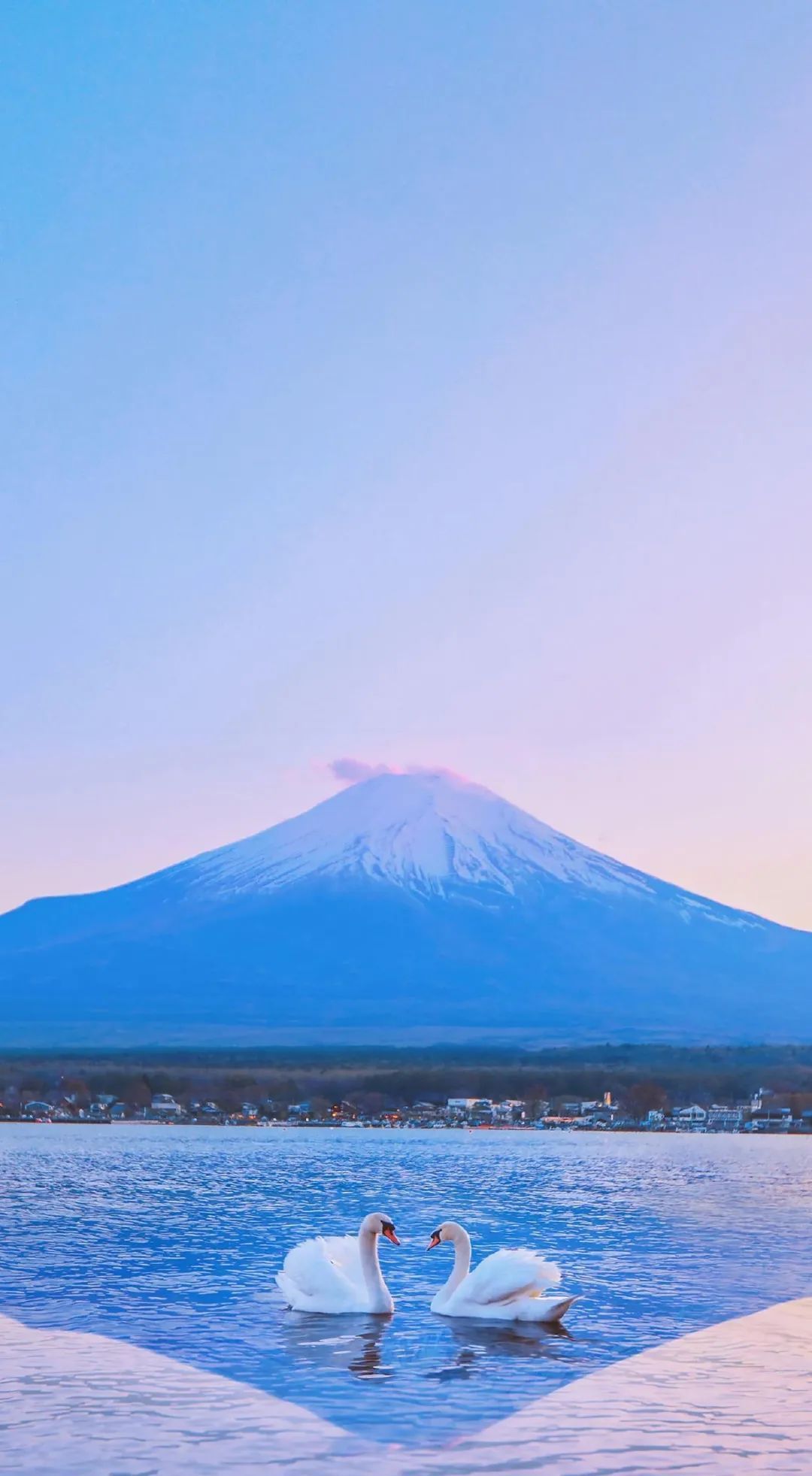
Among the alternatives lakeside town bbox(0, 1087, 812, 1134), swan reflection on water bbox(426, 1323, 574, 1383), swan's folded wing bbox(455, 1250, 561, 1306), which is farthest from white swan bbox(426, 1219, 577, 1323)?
lakeside town bbox(0, 1087, 812, 1134)

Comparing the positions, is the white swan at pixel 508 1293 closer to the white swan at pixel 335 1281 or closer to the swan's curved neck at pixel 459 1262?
the swan's curved neck at pixel 459 1262

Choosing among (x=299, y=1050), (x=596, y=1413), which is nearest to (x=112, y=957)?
(x=299, y=1050)

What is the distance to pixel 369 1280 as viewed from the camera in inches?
626

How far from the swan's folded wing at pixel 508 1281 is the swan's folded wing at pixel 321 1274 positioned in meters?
1.08

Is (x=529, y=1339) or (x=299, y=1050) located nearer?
(x=529, y=1339)

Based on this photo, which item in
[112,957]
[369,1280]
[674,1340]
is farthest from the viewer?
[112,957]

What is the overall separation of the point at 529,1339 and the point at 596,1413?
11.4ft

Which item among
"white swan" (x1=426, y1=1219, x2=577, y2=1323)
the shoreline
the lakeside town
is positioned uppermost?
the lakeside town

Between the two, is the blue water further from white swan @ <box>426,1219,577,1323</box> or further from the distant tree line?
the distant tree line

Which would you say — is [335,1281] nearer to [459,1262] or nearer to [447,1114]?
[459,1262]

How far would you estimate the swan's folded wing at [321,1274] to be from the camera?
15742mm

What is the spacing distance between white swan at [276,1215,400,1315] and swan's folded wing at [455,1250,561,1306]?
781 mm

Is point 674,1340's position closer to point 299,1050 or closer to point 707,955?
point 299,1050

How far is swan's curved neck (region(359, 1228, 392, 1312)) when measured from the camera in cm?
1567
